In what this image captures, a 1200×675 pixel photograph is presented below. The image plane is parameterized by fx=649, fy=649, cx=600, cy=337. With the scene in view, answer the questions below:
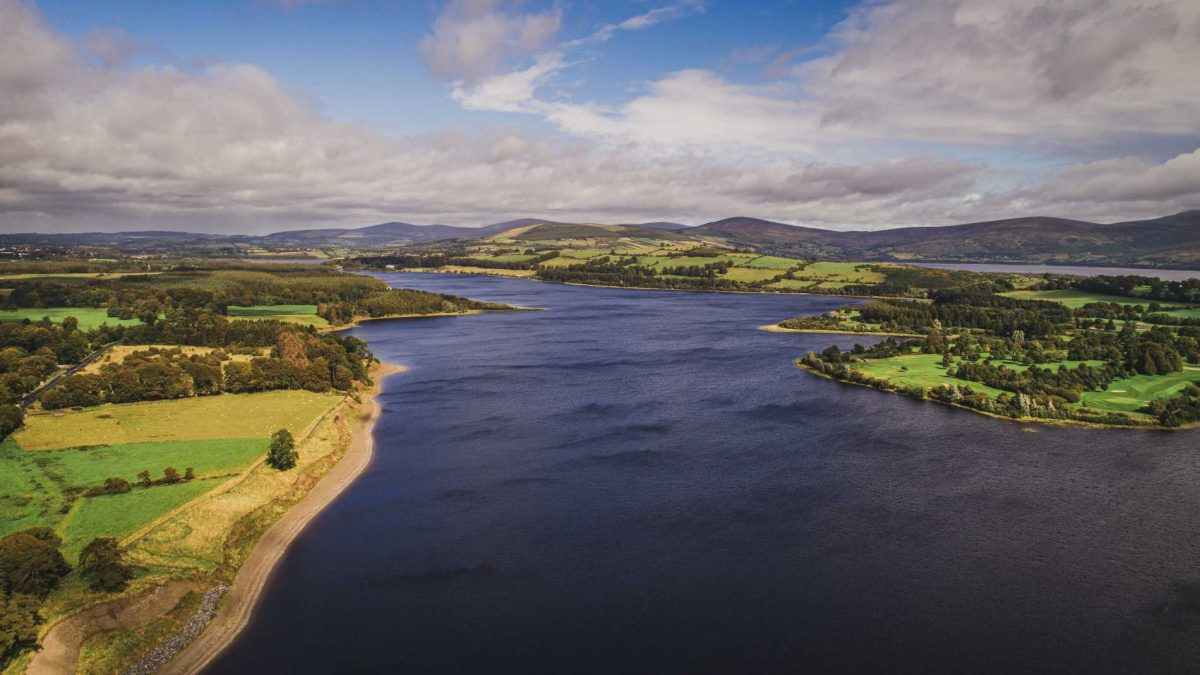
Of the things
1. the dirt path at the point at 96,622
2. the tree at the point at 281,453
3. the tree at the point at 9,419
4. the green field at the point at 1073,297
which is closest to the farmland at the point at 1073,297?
the green field at the point at 1073,297

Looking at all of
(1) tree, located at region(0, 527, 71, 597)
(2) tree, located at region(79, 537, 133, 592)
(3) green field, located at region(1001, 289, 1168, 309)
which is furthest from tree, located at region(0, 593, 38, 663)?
(3) green field, located at region(1001, 289, 1168, 309)

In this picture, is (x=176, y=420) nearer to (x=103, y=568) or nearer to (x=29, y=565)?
(x=103, y=568)

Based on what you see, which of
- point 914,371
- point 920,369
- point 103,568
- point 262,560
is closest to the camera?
point 103,568

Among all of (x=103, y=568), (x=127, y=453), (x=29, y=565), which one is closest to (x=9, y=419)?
(x=127, y=453)

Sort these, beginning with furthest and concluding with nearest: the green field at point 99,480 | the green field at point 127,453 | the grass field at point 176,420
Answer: the grass field at point 176,420, the green field at point 127,453, the green field at point 99,480

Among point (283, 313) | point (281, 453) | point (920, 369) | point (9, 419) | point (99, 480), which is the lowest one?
point (99, 480)

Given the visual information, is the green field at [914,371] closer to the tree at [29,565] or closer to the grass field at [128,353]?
the tree at [29,565]

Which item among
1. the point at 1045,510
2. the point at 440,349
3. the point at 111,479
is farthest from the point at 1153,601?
the point at 440,349
